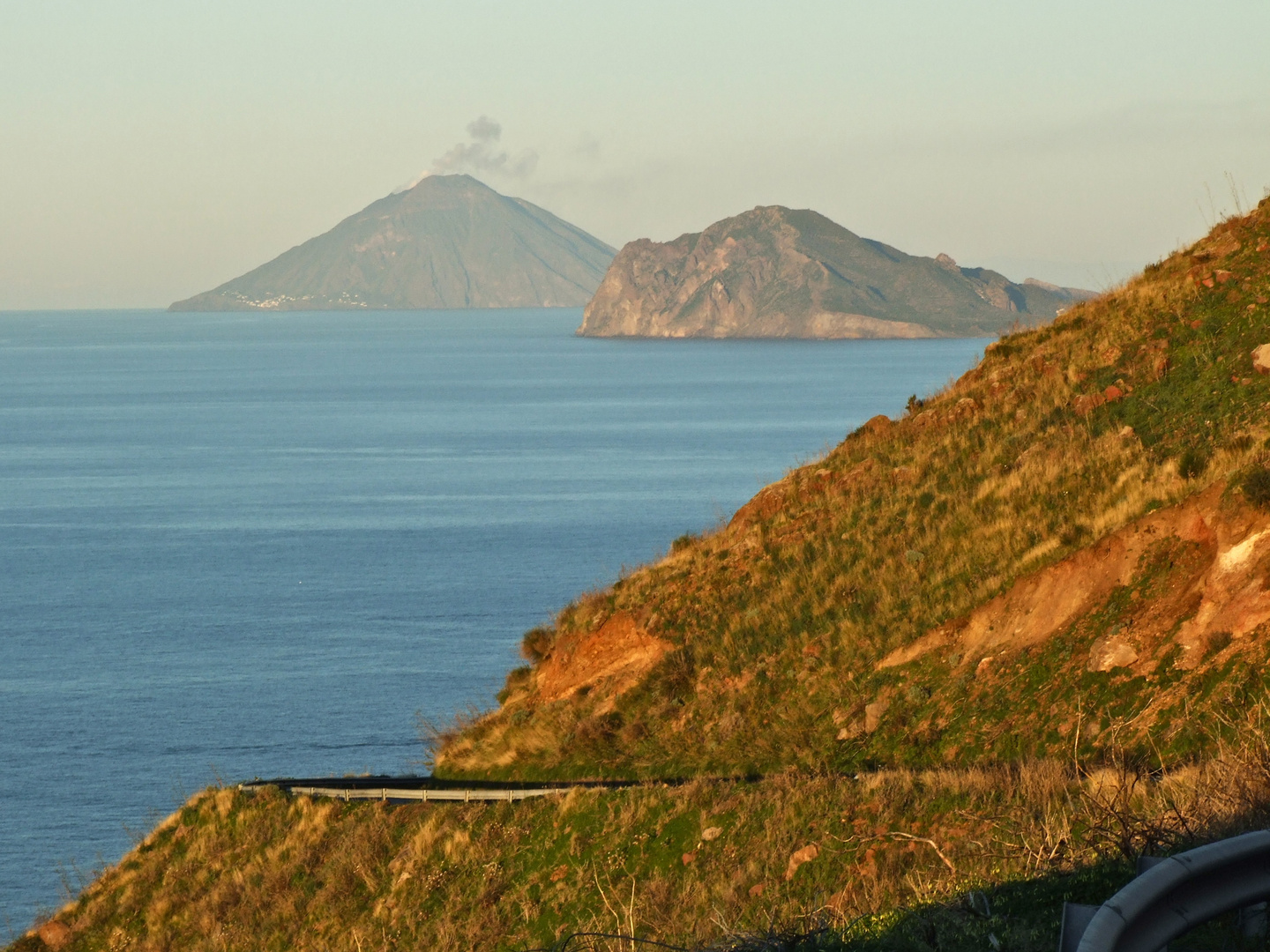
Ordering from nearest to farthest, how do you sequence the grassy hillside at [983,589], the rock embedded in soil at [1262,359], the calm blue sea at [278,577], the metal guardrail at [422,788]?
the grassy hillside at [983,589], the metal guardrail at [422,788], the rock embedded in soil at [1262,359], the calm blue sea at [278,577]

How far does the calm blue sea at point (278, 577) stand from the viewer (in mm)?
54531

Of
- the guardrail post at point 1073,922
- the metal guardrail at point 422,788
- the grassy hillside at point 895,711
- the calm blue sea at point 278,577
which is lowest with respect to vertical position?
the calm blue sea at point 278,577

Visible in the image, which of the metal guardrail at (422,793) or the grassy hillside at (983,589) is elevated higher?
the grassy hillside at (983,589)

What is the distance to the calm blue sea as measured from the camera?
5453 centimetres

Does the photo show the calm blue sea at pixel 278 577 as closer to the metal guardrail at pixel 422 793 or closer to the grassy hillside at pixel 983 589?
the metal guardrail at pixel 422 793

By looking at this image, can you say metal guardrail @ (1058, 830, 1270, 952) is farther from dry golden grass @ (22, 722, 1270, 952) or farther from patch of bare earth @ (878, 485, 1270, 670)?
patch of bare earth @ (878, 485, 1270, 670)

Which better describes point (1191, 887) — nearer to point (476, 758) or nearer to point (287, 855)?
point (287, 855)

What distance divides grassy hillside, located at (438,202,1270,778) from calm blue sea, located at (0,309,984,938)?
14.1 m

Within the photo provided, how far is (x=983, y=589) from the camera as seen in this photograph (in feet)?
67.2

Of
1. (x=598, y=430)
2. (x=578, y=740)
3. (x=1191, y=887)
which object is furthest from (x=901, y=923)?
(x=598, y=430)

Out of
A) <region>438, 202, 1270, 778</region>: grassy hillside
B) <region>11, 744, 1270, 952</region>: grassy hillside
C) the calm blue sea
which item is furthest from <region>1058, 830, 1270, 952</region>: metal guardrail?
the calm blue sea

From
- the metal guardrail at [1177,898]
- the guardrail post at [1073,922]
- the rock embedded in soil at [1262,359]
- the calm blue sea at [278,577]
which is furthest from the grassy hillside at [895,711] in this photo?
the calm blue sea at [278,577]

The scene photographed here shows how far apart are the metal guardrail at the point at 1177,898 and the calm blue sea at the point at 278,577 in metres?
27.5

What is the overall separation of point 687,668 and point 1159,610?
8638mm
